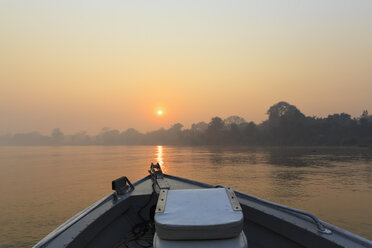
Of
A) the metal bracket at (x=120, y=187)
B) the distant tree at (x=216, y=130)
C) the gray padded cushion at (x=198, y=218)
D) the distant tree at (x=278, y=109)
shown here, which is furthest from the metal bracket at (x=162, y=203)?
the distant tree at (x=216, y=130)

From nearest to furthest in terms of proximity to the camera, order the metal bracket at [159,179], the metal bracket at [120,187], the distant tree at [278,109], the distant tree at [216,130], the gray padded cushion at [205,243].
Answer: the gray padded cushion at [205,243], the metal bracket at [120,187], the metal bracket at [159,179], the distant tree at [278,109], the distant tree at [216,130]

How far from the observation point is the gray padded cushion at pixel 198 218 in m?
2.13

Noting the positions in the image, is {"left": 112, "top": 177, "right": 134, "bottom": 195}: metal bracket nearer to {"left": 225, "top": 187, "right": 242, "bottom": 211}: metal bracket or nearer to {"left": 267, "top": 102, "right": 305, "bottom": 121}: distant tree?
{"left": 225, "top": 187, "right": 242, "bottom": 211}: metal bracket

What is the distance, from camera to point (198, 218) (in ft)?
7.36

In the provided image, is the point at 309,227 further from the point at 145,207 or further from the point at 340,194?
the point at 340,194

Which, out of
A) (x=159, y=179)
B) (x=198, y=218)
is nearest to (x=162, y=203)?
(x=198, y=218)

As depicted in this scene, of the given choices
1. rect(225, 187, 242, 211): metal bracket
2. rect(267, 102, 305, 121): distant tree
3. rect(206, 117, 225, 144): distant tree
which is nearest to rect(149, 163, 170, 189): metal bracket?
rect(225, 187, 242, 211): metal bracket

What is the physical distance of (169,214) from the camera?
233 centimetres

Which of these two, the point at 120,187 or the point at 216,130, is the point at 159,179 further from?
the point at 216,130

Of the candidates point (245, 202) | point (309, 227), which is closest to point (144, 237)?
point (245, 202)

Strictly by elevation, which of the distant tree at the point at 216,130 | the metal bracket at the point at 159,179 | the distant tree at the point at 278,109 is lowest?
the metal bracket at the point at 159,179

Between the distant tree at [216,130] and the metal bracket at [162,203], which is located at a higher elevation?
the distant tree at [216,130]

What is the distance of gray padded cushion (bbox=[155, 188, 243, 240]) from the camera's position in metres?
2.13

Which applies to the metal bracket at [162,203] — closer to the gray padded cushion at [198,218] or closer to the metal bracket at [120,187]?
the gray padded cushion at [198,218]
